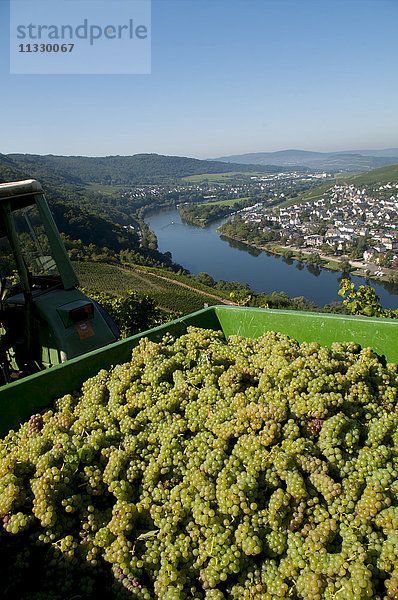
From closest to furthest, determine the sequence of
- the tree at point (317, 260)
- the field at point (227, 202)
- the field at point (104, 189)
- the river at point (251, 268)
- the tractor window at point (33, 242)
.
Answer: the tractor window at point (33, 242), the river at point (251, 268), the tree at point (317, 260), the field at point (227, 202), the field at point (104, 189)

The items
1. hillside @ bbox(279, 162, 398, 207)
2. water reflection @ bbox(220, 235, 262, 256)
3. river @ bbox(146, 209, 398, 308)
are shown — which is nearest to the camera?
river @ bbox(146, 209, 398, 308)

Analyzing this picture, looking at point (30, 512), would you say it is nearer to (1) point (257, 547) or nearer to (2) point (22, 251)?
(1) point (257, 547)

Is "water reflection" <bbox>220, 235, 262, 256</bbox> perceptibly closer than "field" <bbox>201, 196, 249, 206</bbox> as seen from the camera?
Yes

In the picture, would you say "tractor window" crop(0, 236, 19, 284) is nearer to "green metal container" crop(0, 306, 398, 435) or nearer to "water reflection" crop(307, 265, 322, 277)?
"green metal container" crop(0, 306, 398, 435)

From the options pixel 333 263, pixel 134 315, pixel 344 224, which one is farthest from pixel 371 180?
pixel 134 315

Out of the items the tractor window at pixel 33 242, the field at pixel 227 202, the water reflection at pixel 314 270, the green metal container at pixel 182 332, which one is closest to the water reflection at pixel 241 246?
the water reflection at pixel 314 270

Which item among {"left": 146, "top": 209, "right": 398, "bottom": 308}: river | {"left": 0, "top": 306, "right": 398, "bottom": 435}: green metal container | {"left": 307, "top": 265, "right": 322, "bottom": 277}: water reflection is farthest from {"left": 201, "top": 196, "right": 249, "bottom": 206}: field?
{"left": 0, "top": 306, "right": 398, "bottom": 435}: green metal container

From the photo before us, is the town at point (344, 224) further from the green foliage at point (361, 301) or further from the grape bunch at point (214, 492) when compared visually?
the grape bunch at point (214, 492)
